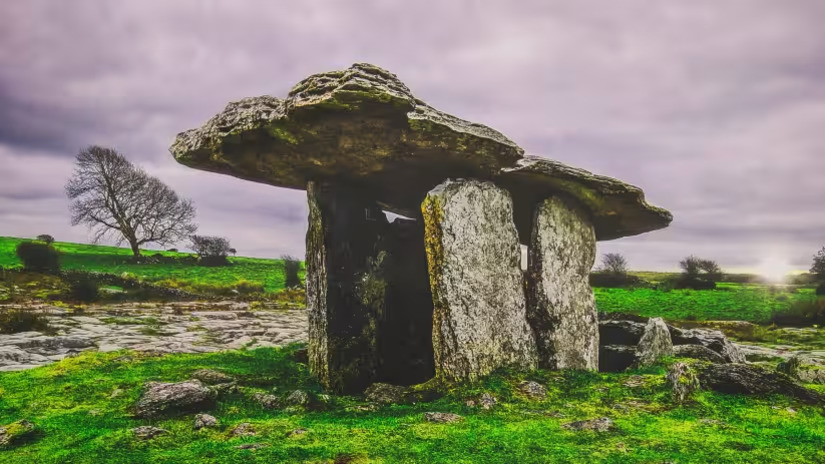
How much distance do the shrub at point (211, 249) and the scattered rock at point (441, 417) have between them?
3842 centimetres

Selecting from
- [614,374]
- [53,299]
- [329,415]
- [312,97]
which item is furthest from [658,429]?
[53,299]

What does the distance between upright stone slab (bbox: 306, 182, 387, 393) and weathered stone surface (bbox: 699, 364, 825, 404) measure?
4.76 metres

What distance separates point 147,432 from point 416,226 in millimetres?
5765

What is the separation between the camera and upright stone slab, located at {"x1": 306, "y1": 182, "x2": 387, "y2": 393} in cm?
791

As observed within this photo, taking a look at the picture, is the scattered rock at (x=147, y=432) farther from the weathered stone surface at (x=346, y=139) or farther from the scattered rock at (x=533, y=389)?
the scattered rock at (x=533, y=389)

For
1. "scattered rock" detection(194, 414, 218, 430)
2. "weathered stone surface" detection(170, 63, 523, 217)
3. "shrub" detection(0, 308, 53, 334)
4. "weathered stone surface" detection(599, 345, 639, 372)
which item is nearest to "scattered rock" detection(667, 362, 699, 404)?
"weathered stone surface" detection(599, 345, 639, 372)

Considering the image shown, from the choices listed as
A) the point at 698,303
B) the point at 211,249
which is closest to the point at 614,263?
the point at 698,303

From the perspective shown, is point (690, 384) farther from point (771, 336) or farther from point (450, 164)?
point (771, 336)

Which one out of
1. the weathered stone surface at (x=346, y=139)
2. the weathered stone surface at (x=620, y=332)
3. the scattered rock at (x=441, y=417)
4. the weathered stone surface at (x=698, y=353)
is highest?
the weathered stone surface at (x=346, y=139)

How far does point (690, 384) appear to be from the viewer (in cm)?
639

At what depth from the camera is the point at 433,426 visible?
17.3ft

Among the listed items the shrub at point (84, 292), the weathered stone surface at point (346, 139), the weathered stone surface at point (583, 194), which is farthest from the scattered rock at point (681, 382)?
the shrub at point (84, 292)

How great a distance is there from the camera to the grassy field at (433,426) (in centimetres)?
431

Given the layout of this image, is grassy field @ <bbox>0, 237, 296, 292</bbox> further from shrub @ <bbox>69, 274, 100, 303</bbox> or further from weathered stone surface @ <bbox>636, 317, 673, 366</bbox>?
weathered stone surface @ <bbox>636, 317, 673, 366</bbox>
